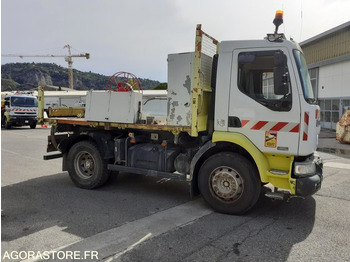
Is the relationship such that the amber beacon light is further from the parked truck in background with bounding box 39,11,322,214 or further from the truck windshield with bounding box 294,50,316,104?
the truck windshield with bounding box 294,50,316,104

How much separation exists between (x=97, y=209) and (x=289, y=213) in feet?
10.5

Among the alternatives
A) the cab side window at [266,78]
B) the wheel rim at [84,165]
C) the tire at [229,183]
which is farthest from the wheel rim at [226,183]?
the wheel rim at [84,165]

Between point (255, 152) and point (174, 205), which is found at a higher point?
point (255, 152)

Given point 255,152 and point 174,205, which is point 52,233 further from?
point 255,152


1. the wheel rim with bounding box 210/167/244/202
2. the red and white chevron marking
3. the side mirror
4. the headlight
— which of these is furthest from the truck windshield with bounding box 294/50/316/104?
the wheel rim with bounding box 210/167/244/202

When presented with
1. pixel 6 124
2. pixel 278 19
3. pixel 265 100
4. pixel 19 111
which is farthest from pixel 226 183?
pixel 6 124

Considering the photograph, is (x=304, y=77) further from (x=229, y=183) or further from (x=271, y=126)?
(x=229, y=183)

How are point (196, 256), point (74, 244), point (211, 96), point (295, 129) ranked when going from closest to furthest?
point (196, 256) < point (74, 244) < point (295, 129) < point (211, 96)

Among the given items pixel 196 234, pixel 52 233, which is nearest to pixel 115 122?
pixel 52 233

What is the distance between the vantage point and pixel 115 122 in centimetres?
→ 584

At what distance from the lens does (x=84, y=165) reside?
6492 millimetres

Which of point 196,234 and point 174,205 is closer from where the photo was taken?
point 196,234

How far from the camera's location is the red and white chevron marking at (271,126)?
4480 millimetres

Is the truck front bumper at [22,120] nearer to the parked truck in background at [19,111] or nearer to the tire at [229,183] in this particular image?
the parked truck in background at [19,111]
